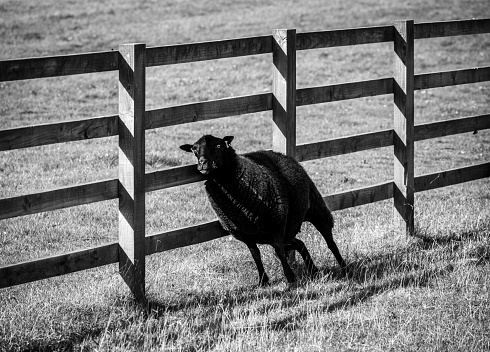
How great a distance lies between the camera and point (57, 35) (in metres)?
23.7

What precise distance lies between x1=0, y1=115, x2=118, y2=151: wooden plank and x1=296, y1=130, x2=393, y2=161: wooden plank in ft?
7.39

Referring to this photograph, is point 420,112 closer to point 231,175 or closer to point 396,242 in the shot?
point 396,242

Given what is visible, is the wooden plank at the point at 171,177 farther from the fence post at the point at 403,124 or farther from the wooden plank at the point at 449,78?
the wooden plank at the point at 449,78

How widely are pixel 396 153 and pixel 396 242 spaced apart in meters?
1.06

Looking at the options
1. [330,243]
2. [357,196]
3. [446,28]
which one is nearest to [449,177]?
[357,196]

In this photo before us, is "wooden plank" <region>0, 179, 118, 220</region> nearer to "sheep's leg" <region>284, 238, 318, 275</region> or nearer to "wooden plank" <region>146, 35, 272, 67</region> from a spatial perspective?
"wooden plank" <region>146, 35, 272, 67</region>

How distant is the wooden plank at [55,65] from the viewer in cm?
528

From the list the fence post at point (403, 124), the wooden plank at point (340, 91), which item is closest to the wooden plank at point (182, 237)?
the wooden plank at point (340, 91)

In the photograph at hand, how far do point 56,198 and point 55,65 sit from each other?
3.21 ft

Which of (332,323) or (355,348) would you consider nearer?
(355,348)

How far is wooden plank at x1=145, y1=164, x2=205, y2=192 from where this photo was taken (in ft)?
20.1

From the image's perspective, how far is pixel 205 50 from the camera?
646 cm

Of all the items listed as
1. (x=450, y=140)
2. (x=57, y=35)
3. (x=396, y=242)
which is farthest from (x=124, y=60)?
(x=57, y=35)

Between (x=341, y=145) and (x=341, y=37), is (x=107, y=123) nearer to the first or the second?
(x=341, y=145)
